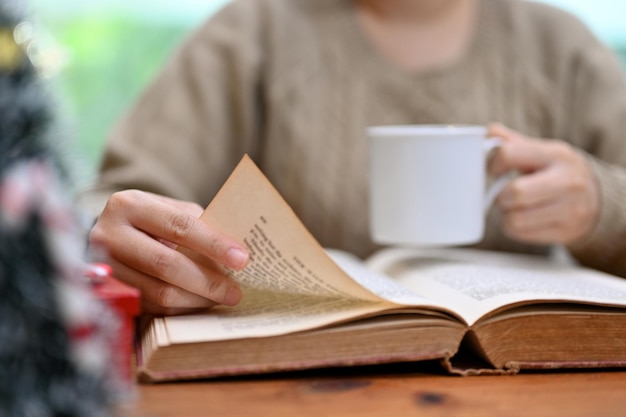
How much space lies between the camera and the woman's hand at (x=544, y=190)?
971mm

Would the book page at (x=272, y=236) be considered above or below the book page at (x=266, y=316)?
above

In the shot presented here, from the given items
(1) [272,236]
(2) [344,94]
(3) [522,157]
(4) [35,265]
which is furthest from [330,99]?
(4) [35,265]

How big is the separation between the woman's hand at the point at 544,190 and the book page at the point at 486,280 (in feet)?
0.16

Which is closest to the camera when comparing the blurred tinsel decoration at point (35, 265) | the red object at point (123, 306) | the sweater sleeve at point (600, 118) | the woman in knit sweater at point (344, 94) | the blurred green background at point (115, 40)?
the blurred tinsel decoration at point (35, 265)

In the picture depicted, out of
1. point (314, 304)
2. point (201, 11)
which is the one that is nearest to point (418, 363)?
point (314, 304)

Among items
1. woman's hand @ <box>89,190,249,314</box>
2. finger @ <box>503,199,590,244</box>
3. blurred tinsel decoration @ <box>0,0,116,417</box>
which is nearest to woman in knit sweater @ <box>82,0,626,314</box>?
finger @ <box>503,199,590,244</box>

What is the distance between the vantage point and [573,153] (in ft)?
3.32

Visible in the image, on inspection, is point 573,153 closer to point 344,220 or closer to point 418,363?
point 344,220

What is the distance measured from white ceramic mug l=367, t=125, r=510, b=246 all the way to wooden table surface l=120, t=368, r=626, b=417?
31 cm

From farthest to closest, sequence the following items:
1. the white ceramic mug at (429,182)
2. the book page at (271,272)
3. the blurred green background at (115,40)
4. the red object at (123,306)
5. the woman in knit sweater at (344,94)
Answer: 1. the blurred green background at (115,40)
2. the woman in knit sweater at (344,94)
3. the white ceramic mug at (429,182)
4. the book page at (271,272)
5. the red object at (123,306)

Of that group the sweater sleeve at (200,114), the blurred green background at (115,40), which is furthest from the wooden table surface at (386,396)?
the blurred green background at (115,40)

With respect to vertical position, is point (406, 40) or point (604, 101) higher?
point (406, 40)

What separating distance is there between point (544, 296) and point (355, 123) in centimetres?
64

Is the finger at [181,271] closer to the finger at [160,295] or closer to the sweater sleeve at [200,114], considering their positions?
the finger at [160,295]
